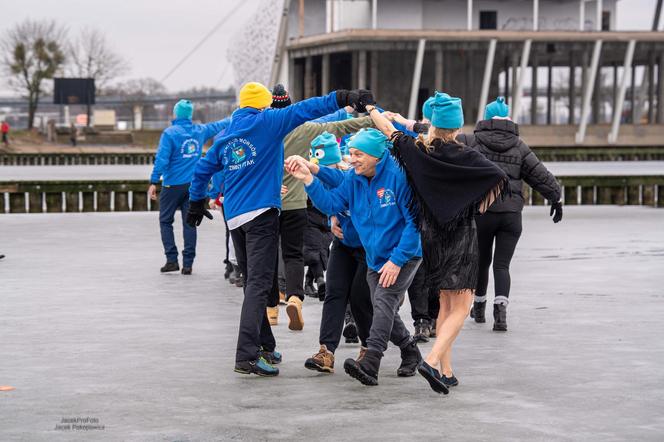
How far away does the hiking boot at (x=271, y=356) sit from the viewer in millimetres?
8164

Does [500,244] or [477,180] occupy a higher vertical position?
[477,180]

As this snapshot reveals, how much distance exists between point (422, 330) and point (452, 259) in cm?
198

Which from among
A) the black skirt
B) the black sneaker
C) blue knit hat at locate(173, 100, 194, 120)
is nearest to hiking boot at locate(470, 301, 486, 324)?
the black sneaker

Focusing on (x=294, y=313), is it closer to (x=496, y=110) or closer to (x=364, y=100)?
(x=496, y=110)

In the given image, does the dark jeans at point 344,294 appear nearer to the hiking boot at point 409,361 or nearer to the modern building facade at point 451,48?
the hiking boot at point 409,361

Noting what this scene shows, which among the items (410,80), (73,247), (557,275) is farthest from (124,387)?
(410,80)

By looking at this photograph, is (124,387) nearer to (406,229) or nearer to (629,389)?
(406,229)

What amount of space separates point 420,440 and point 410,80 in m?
64.9

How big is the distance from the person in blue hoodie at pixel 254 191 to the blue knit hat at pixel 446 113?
37.2 inches

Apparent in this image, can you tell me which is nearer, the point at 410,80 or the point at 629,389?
the point at 629,389

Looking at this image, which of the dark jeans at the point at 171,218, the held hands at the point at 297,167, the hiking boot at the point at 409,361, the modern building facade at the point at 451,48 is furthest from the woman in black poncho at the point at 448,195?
the modern building facade at the point at 451,48

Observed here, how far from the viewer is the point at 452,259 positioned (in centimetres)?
744

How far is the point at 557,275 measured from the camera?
13.6m

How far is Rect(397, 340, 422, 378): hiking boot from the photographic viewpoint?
7.80 metres
